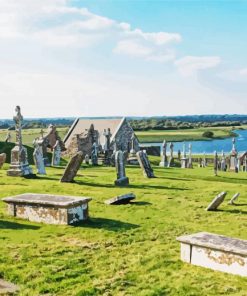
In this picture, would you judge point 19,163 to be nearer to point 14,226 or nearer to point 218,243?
point 14,226

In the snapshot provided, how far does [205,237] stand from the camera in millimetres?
9672

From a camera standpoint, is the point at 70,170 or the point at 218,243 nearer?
the point at 218,243

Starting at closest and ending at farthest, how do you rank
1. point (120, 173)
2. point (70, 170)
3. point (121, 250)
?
point (121, 250) < point (70, 170) < point (120, 173)

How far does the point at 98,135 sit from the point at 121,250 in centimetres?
4635

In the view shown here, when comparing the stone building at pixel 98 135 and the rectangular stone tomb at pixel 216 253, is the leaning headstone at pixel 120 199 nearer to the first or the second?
the rectangular stone tomb at pixel 216 253

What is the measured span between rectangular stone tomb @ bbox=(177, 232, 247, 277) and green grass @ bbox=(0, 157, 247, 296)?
0.19m

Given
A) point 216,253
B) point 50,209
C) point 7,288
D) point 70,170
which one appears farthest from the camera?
point 70,170

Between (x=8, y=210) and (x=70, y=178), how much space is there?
7.72 meters

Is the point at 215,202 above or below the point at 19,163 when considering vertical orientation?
below

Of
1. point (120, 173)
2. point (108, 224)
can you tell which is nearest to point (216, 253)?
point (108, 224)

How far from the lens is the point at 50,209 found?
12.9 metres

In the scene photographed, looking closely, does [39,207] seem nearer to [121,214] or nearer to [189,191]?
[121,214]

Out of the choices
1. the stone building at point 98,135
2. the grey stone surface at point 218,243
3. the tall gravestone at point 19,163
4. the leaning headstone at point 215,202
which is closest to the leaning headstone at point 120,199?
the leaning headstone at point 215,202

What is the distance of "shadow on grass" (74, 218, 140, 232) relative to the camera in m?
12.6
